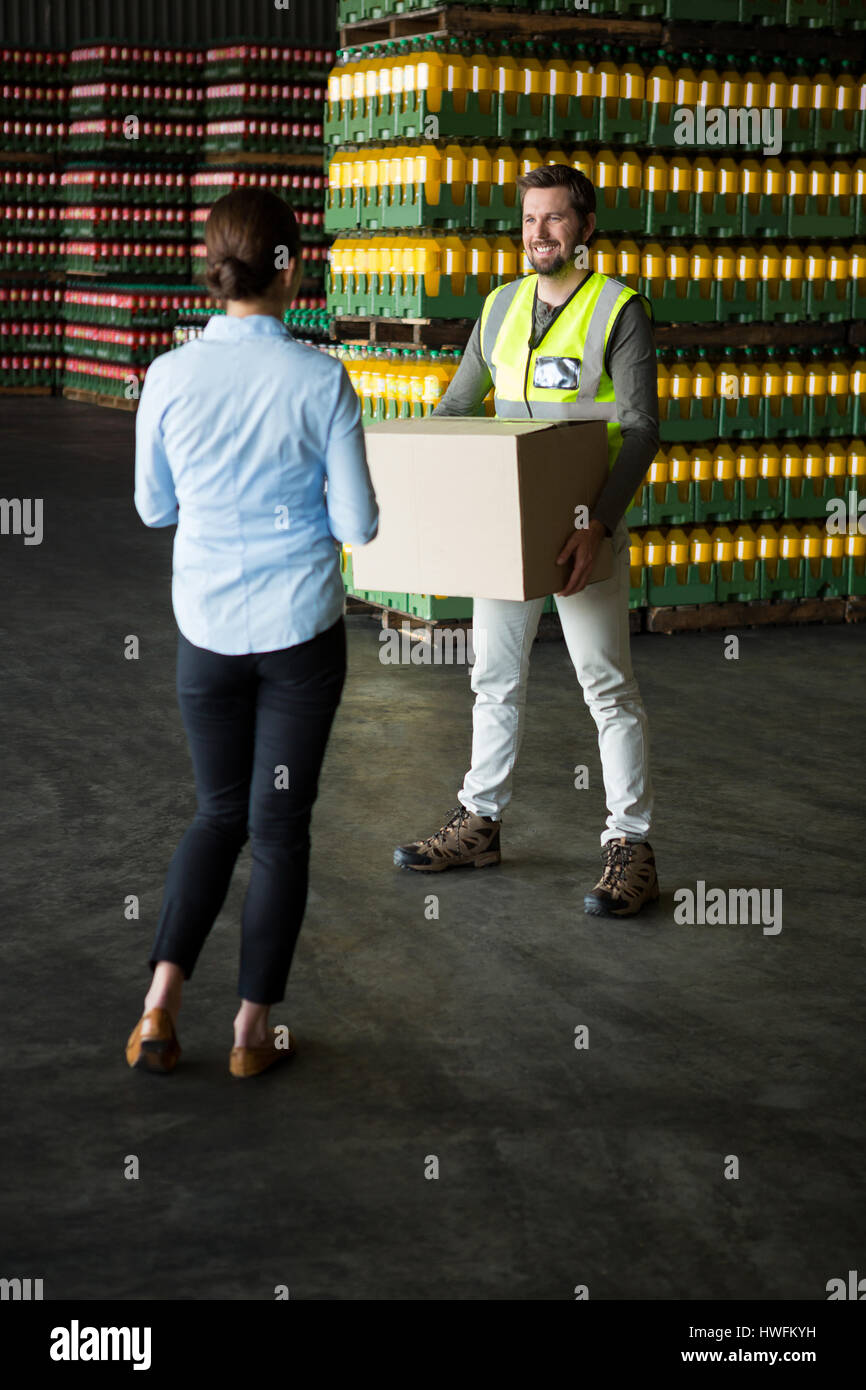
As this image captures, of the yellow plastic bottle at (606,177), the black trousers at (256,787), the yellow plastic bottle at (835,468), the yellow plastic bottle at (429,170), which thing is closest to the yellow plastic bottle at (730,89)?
the yellow plastic bottle at (606,177)

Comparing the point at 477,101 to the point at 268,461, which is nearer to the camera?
the point at 268,461

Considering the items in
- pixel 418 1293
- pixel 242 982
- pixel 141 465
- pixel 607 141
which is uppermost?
pixel 607 141

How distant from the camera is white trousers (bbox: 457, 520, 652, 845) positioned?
498 centimetres

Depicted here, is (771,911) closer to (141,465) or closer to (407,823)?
(407,823)

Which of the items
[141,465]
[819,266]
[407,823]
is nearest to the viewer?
[141,465]

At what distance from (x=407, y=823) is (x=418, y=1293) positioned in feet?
9.66

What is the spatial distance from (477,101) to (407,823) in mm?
4263

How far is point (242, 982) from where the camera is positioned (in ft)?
12.7

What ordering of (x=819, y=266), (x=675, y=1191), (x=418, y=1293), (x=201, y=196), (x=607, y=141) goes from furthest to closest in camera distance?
(x=201, y=196), (x=819, y=266), (x=607, y=141), (x=675, y=1191), (x=418, y=1293)

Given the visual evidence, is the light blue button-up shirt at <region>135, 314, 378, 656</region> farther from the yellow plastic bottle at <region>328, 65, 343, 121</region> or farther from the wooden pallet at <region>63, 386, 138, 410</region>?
the wooden pallet at <region>63, 386, 138, 410</region>

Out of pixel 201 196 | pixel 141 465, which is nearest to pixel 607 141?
pixel 141 465

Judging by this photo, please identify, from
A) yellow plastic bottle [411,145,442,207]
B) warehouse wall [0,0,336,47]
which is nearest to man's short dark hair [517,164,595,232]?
yellow plastic bottle [411,145,442,207]

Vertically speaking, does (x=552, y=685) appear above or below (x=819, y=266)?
below

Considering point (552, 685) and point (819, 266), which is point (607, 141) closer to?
point (819, 266)
